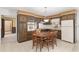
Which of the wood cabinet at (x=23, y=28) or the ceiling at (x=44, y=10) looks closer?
the ceiling at (x=44, y=10)

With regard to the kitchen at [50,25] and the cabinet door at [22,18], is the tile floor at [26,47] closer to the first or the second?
the kitchen at [50,25]

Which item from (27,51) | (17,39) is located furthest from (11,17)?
(27,51)

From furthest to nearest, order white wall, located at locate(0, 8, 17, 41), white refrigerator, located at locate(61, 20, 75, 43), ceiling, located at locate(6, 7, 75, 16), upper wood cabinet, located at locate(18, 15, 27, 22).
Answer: upper wood cabinet, located at locate(18, 15, 27, 22) < white refrigerator, located at locate(61, 20, 75, 43) < white wall, located at locate(0, 8, 17, 41) < ceiling, located at locate(6, 7, 75, 16)

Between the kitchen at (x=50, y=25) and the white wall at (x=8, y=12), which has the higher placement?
the white wall at (x=8, y=12)

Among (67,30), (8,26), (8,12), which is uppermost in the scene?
(8,12)

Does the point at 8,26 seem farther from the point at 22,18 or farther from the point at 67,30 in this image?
the point at 67,30

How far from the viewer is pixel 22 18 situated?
5.04 meters


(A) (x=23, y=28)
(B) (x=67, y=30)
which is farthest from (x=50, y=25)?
(A) (x=23, y=28)

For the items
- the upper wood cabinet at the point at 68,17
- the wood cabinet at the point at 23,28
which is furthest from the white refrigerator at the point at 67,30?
the wood cabinet at the point at 23,28

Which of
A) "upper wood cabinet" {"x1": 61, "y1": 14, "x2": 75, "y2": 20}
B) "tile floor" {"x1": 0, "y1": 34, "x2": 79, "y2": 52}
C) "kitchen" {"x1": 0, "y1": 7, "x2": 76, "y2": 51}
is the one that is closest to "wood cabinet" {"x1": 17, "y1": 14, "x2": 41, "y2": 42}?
"kitchen" {"x1": 0, "y1": 7, "x2": 76, "y2": 51}

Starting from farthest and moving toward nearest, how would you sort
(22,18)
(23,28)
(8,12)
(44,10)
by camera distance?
(22,18) → (23,28) → (8,12) → (44,10)

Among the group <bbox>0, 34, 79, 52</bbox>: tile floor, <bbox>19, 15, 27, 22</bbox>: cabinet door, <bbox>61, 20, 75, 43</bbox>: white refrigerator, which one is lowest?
<bbox>0, 34, 79, 52</bbox>: tile floor

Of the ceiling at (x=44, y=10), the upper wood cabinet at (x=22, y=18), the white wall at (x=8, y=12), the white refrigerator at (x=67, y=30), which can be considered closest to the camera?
the ceiling at (x=44, y=10)

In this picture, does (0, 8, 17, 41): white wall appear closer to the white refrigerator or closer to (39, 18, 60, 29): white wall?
(39, 18, 60, 29): white wall
